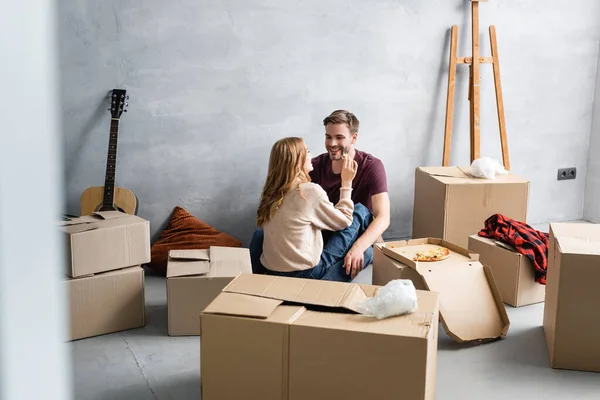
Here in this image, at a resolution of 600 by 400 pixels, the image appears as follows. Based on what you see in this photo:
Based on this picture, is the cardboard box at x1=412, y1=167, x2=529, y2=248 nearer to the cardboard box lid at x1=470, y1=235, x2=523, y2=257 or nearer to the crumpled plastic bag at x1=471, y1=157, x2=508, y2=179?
the crumpled plastic bag at x1=471, y1=157, x2=508, y2=179

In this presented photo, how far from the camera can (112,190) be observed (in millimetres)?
3568

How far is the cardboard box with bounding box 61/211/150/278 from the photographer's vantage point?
2.66 meters

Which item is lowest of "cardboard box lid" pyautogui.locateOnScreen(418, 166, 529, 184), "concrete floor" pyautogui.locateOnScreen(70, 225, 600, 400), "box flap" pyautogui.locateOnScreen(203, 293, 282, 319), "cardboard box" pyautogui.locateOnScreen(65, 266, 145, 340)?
"concrete floor" pyautogui.locateOnScreen(70, 225, 600, 400)

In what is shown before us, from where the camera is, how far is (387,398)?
184 centimetres

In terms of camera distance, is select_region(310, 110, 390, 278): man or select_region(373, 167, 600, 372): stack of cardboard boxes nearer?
select_region(373, 167, 600, 372): stack of cardboard boxes

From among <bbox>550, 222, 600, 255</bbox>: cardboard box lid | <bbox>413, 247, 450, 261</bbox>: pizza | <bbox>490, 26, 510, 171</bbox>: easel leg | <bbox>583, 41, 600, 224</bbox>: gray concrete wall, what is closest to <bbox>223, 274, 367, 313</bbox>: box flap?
<bbox>413, 247, 450, 261</bbox>: pizza

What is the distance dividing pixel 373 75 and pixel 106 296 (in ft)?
6.90

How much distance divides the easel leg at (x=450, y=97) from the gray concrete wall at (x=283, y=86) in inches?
2.5

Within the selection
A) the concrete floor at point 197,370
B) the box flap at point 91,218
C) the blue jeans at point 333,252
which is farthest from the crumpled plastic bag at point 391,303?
the box flap at point 91,218

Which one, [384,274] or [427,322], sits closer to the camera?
[427,322]

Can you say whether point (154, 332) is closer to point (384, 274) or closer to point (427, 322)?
point (384, 274)

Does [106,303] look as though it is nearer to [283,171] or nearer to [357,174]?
[283,171]

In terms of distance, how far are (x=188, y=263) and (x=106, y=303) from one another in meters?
0.37

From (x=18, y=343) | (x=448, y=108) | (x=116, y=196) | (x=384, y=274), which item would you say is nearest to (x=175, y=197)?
A: (x=116, y=196)
